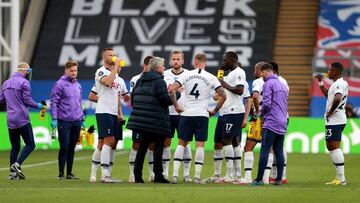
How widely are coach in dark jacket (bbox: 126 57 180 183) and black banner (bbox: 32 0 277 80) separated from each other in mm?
24310

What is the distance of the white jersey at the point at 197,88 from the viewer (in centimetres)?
2014

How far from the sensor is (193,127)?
800 inches

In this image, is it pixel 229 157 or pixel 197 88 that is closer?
pixel 197 88

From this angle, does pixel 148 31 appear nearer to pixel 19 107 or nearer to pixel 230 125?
pixel 19 107

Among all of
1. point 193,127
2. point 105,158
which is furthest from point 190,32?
point 105,158

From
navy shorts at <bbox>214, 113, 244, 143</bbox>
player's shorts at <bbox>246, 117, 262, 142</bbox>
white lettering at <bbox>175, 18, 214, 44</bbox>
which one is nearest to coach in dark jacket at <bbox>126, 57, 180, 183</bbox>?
navy shorts at <bbox>214, 113, 244, 143</bbox>

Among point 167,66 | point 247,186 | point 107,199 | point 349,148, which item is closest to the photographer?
point 107,199

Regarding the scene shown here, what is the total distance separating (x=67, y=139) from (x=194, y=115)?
260cm

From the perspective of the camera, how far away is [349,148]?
3350 cm

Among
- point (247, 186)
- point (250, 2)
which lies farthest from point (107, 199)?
point (250, 2)

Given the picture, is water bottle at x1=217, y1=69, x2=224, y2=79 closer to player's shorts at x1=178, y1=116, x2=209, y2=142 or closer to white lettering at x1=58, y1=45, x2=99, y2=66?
player's shorts at x1=178, y1=116, x2=209, y2=142

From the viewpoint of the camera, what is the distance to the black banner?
45375mm

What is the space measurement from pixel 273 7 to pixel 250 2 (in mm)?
1005

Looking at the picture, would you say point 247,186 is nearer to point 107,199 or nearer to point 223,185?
point 223,185
